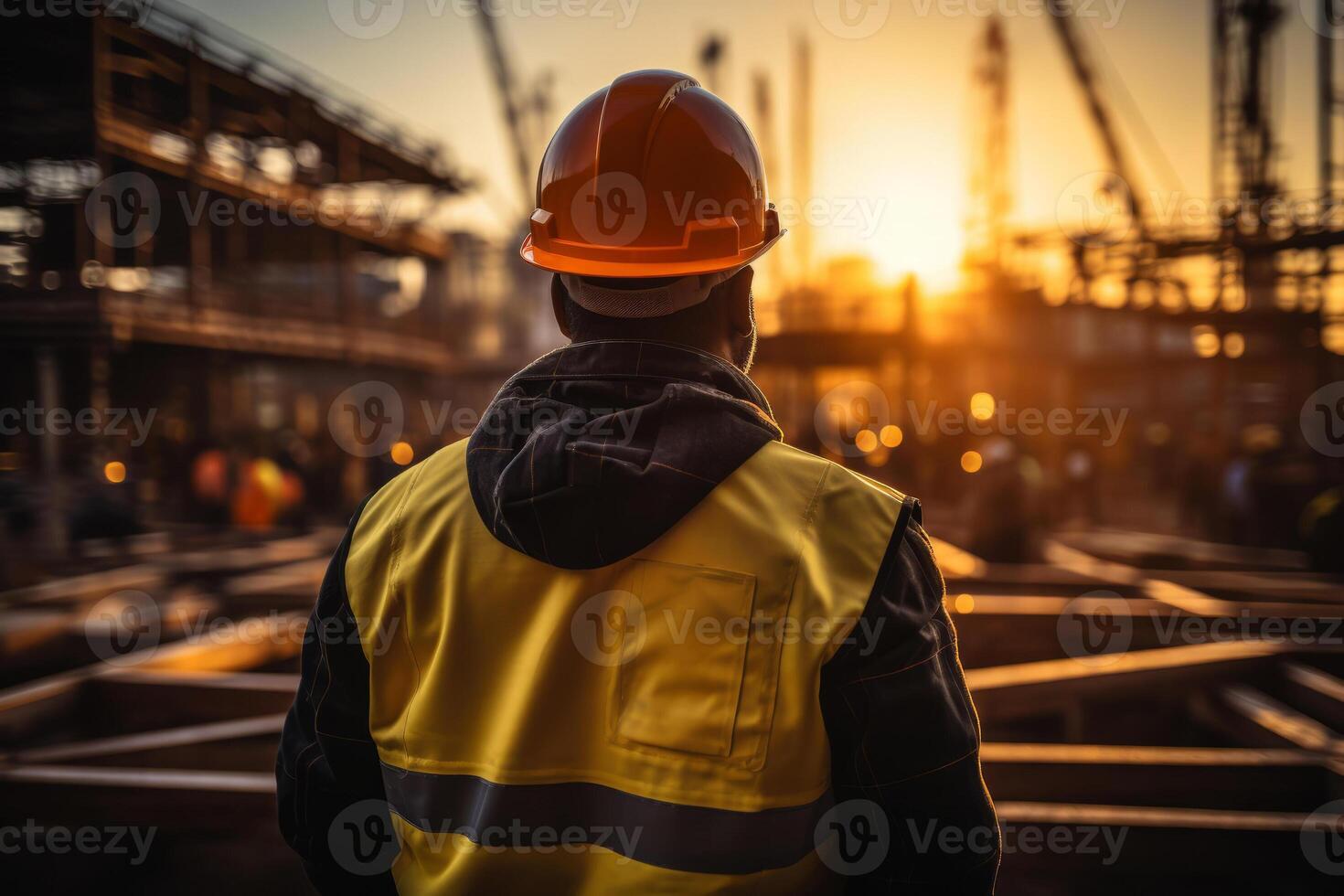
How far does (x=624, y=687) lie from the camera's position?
1.17m

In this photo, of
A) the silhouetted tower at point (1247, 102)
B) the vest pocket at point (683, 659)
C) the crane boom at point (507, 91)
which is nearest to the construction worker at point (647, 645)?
the vest pocket at point (683, 659)

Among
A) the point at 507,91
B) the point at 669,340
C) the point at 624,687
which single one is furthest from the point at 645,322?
the point at 507,91

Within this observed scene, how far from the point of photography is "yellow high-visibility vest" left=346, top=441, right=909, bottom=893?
3.58 ft

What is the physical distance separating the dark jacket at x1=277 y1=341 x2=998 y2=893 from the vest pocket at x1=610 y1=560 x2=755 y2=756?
98 mm

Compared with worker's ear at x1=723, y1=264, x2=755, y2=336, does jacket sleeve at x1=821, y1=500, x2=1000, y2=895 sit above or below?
below

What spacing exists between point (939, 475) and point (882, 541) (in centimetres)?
1706

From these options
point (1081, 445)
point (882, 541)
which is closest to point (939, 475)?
point (1081, 445)

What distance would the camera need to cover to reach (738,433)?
1162mm

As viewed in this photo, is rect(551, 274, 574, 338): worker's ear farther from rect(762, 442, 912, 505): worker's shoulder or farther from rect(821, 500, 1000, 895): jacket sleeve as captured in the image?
rect(821, 500, 1000, 895): jacket sleeve

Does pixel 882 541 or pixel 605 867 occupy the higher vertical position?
pixel 882 541

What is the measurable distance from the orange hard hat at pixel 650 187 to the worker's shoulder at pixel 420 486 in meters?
0.37

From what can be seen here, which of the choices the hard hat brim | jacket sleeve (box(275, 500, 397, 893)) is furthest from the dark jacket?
jacket sleeve (box(275, 500, 397, 893))

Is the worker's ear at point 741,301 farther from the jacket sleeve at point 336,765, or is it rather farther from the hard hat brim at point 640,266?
the jacket sleeve at point 336,765

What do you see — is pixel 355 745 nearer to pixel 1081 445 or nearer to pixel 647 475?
pixel 647 475
